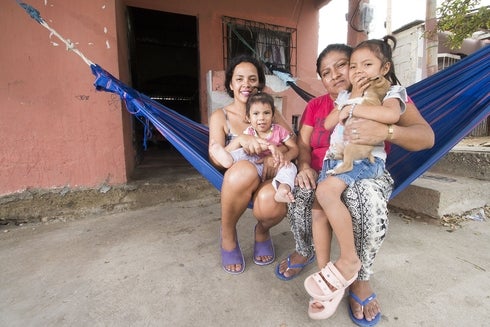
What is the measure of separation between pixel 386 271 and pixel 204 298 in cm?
83

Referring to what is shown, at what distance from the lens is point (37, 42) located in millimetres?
1744

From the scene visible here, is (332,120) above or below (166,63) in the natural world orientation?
below

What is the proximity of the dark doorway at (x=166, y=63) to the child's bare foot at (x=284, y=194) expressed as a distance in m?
3.35

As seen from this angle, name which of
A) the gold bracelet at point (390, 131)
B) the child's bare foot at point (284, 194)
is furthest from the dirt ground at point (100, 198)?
the gold bracelet at point (390, 131)

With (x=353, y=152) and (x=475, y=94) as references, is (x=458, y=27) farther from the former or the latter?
(x=353, y=152)

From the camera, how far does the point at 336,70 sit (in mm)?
1234

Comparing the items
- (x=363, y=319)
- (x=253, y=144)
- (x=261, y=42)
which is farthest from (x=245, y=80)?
(x=261, y=42)

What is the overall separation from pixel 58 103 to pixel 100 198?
2.31ft

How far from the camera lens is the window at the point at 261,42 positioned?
347 cm

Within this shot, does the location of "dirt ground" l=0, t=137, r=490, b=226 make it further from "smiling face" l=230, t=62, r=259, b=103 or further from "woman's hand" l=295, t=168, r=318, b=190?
"woman's hand" l=295, t=168, r=318, b=190

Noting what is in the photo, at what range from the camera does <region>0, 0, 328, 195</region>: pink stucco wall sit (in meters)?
1.72

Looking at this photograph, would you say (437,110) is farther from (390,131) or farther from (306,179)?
(306,179)

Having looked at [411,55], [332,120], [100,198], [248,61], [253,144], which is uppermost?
[411,55]

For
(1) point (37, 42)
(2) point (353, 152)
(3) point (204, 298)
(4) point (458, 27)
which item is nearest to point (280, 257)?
(3) point (204, 298)
